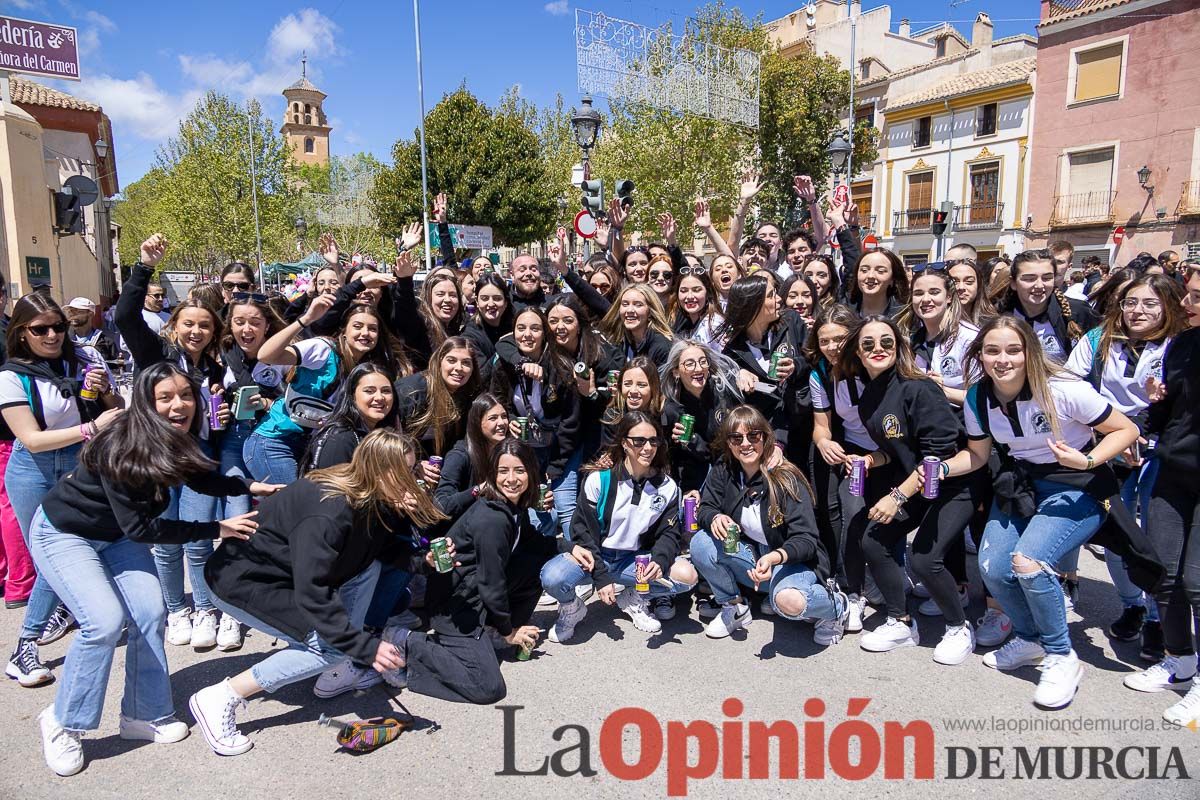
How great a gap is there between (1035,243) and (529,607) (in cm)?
2815

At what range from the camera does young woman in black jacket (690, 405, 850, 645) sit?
394 cm

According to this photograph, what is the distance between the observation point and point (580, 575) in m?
4.07

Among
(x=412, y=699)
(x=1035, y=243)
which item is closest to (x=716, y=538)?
(x=412, y=699)

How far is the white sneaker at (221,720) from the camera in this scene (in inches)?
120

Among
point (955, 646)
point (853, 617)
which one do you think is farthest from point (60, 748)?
point (955, 646)

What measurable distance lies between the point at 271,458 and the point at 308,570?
4.47ft

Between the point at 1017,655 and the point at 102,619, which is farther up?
the point at 102,619

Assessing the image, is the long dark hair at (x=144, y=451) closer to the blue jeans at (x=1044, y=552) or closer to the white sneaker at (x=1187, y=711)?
the blue jeans at (x=1044, y=552)

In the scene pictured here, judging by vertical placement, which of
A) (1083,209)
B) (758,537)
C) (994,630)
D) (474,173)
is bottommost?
(994,630)

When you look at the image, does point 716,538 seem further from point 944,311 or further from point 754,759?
point 944,311

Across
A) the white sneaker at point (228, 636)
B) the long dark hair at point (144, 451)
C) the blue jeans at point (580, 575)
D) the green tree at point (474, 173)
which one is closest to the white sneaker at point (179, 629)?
the white sneaker at point (228, 636)

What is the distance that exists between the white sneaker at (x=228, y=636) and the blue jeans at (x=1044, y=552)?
3.87 meters

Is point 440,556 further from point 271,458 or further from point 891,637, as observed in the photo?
point 891,637

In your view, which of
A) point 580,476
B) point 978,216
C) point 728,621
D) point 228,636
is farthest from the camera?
point 978,216
